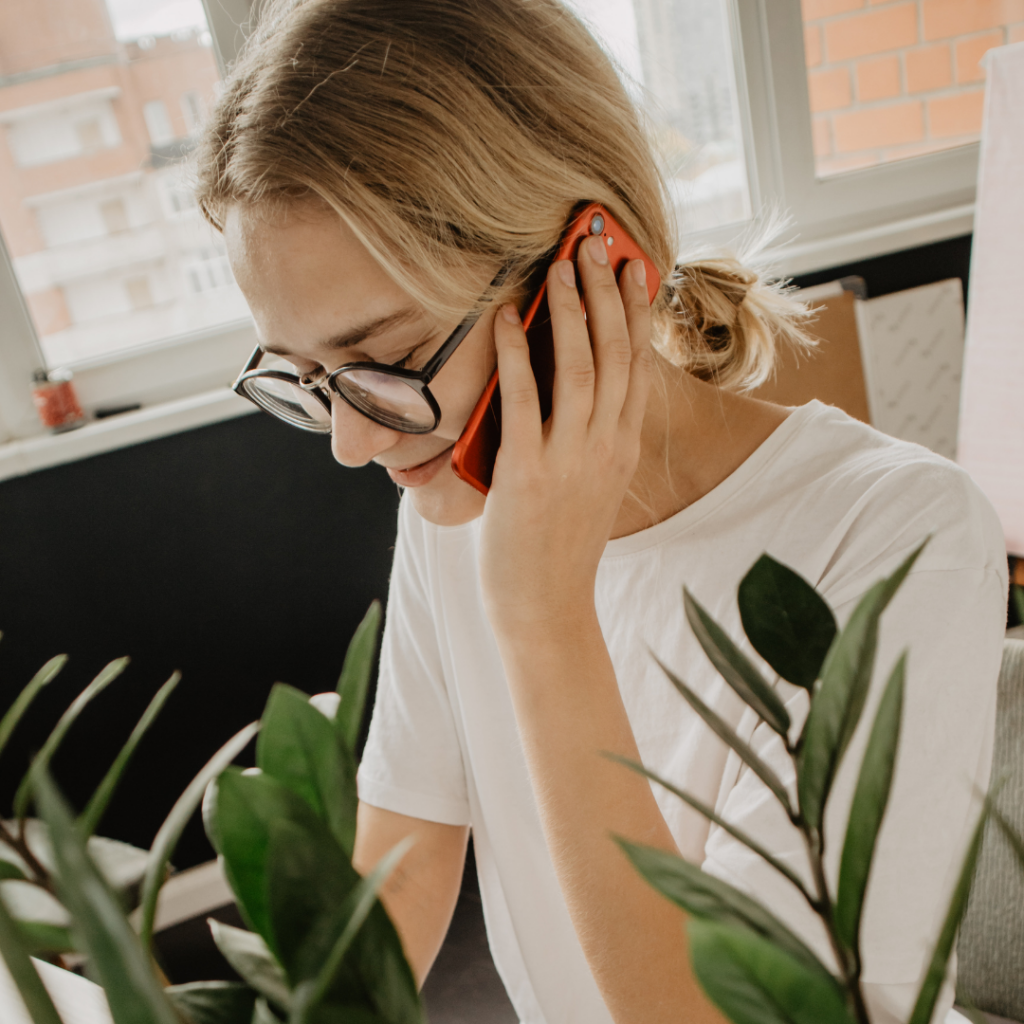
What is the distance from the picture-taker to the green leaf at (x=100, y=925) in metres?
0.13

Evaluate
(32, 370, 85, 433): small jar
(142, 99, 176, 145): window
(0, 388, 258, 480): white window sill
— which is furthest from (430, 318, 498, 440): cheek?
(142, 99, 176, 145): window

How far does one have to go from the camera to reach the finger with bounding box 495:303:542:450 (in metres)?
0.77

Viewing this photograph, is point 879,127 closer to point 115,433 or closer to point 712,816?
point 115,433

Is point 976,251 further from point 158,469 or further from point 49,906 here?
point 49,906

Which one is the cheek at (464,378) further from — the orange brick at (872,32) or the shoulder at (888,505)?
the orange brick at (872,32)

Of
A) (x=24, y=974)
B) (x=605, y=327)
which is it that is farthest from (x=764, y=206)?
(x=24, y=974)

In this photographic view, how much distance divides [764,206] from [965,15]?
0.70m

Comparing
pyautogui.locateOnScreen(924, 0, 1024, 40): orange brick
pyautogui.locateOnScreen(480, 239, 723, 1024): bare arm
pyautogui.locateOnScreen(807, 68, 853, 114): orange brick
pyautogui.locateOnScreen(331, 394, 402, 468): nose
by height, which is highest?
pyautogui.locateOnScreen(924, 0, 1024, 40): orange brick

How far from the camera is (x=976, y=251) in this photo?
1.77 m

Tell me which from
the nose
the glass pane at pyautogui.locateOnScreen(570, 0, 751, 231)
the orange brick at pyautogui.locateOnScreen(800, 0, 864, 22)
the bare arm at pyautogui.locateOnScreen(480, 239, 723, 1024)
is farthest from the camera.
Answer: the orange brick at pyautogui.locateOnScreen(800, 0, 864, 22)

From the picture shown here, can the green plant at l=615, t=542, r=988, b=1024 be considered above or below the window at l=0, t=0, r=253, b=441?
below

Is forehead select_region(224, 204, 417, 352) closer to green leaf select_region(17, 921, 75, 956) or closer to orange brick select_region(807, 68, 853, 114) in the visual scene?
green leaf select_region(17, 921, 75, 956)

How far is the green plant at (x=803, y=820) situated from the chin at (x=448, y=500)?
0.65m

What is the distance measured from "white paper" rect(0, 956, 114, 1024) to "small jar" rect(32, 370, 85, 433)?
1.63 m
